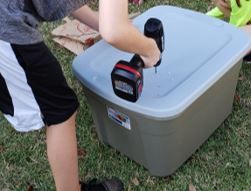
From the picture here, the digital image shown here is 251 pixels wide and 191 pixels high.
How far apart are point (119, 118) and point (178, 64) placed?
10.7 inches

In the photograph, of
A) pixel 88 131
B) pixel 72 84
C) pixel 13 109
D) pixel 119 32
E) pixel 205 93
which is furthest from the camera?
pixel 72 84

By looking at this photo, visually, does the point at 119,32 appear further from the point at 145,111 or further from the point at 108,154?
the point at 108,154

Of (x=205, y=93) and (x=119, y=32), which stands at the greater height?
(x=119, y=32)

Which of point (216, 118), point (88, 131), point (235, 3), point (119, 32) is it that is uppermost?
point (119, 32)

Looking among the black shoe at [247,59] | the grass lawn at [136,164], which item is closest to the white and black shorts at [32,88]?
the grass lawn at [136,164]

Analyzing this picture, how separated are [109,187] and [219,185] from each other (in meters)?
0.40

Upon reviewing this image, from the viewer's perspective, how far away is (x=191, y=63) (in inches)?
56.6

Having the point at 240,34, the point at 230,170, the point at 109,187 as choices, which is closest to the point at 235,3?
the point at 240,34

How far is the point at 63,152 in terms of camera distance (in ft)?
4.41

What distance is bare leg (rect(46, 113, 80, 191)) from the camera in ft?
4.32

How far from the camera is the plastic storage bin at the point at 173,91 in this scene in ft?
4.45

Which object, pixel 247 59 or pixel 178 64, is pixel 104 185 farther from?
pixel 247 59

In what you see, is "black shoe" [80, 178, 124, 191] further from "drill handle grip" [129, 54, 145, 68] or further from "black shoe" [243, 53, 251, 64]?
"black shoe" [243, 53, 251, 64]

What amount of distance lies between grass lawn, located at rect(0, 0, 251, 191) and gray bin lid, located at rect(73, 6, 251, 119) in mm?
386
